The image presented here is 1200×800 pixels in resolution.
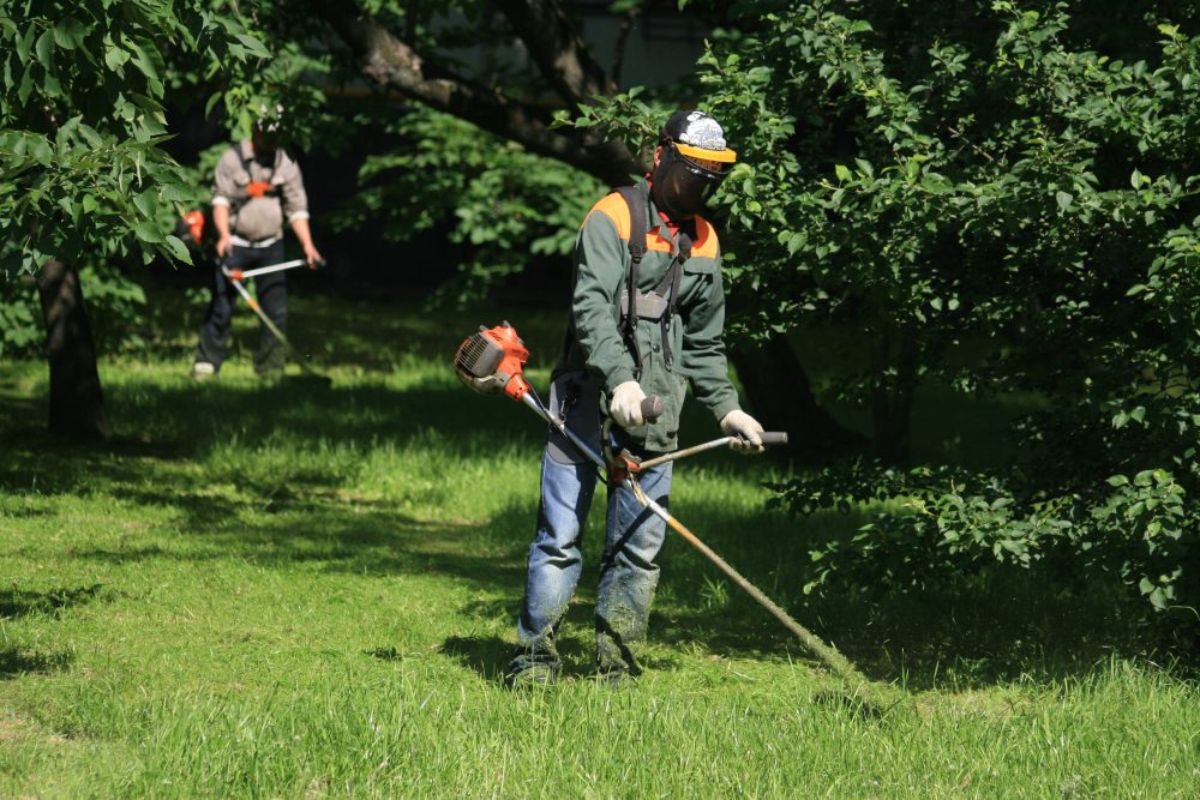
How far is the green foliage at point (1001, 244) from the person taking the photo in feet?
18.4

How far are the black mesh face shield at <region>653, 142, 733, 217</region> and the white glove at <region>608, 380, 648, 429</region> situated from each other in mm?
685

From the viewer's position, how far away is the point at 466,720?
517 centimetres

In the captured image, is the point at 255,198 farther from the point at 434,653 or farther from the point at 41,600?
the point at 434,653

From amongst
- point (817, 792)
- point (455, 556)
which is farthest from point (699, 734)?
point (455, 556)

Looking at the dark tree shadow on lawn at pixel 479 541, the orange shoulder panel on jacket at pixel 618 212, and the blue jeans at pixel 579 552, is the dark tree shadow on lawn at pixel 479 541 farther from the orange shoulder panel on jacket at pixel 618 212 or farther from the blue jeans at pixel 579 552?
the orange shoulder panel on jacket at pixel 618 212

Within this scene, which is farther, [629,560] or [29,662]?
[29,662]

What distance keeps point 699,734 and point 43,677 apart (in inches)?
85.6

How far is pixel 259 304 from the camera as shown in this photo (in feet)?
45.1

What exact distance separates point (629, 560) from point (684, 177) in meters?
1.25

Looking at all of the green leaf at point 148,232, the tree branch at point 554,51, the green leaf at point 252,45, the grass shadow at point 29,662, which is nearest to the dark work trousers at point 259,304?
the tree branch at point 554,51

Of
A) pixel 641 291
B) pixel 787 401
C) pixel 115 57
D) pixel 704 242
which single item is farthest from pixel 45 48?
pixel 787 401

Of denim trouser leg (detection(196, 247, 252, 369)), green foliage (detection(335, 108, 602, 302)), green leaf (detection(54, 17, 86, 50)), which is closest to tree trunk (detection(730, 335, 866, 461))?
green foliage (detection(335, 108, 602, 302))

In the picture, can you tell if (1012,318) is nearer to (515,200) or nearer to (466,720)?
(466,720)

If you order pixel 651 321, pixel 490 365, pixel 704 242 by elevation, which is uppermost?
pixel 704 242
